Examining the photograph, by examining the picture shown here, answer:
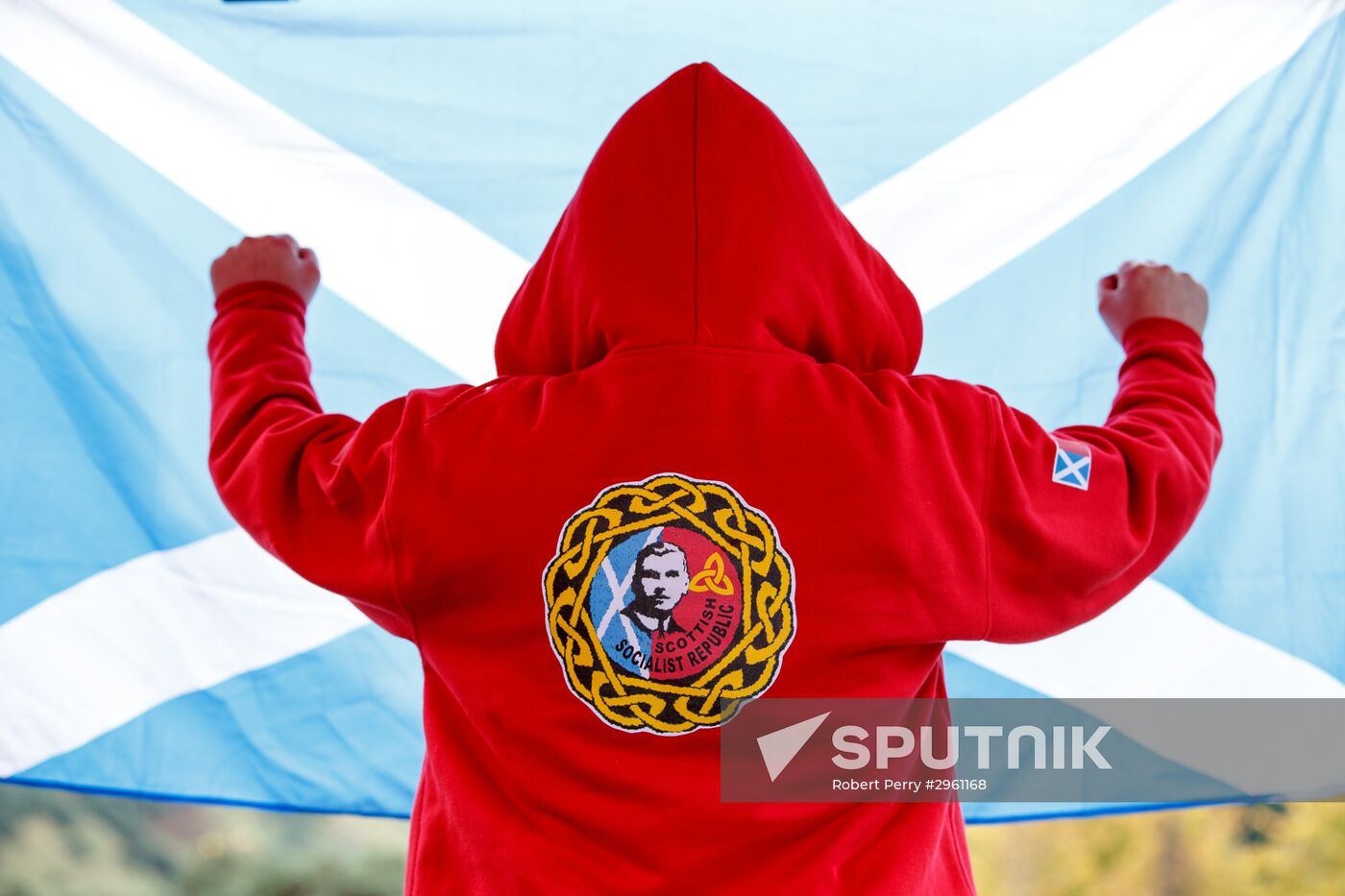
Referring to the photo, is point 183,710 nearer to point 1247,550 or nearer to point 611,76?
point 611,76

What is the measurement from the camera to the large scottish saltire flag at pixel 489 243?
1.42m

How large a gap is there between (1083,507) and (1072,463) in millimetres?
34

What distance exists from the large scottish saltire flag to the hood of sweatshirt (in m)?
0.44

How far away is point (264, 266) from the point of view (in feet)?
3.91

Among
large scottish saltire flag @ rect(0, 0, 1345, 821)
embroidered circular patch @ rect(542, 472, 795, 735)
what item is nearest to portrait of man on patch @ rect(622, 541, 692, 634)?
embroidered circular patch @ rect(542, 472, 795, 735)

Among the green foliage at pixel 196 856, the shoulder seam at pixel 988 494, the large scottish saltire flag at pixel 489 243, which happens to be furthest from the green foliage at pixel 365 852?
the shoulder seam at pixel 988 494

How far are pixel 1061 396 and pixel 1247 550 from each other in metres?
0.27

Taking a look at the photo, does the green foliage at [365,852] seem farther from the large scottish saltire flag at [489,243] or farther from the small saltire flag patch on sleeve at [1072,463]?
the small saltire flag patch on sleeve at [1072,463]

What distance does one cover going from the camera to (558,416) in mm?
913

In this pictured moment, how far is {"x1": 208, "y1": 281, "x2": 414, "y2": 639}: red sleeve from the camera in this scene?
3.15 feet

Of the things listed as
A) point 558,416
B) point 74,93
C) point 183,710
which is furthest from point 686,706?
point 74,93
